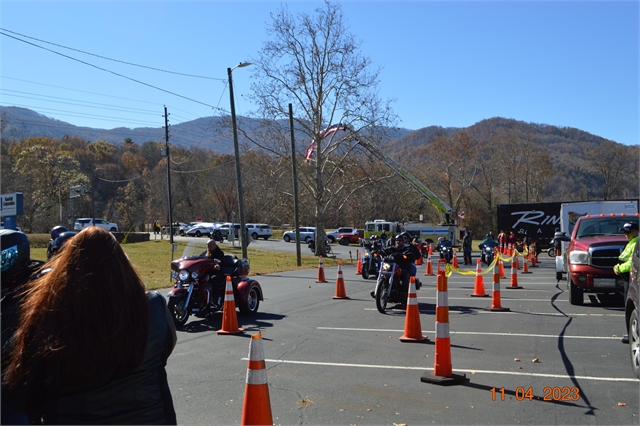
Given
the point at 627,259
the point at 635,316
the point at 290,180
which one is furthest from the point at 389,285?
the point at 290,180

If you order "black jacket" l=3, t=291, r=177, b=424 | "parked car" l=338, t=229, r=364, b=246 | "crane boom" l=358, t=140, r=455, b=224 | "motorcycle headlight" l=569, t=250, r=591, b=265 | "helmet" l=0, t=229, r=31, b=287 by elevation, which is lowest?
"parked car" l=338, t=229, r=364, b=246

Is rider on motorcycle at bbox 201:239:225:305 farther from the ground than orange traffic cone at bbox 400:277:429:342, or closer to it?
farther from the ground

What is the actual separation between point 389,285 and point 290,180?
103 feet

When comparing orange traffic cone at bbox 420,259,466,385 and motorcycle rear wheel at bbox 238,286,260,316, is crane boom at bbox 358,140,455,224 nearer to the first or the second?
motorcycle rear wheel at bbox 238,286,260,316

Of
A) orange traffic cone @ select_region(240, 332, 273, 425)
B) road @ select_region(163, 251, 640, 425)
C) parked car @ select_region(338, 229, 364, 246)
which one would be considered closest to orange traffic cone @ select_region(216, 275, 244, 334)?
road @ select_region(163, 251, 640, 425)

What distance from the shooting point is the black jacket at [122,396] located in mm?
2637

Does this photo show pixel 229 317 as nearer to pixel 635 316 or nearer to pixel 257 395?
pixel 257 395

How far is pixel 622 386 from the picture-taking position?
675cm

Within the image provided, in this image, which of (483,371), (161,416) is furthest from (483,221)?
(161,416)

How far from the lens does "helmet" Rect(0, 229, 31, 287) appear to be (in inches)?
118

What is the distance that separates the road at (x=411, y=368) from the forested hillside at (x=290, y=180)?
2923cm

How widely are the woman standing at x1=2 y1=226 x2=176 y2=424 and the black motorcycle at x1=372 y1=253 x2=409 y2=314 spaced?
10.4 metres

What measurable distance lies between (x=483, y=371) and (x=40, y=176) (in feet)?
190
